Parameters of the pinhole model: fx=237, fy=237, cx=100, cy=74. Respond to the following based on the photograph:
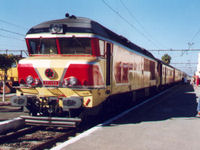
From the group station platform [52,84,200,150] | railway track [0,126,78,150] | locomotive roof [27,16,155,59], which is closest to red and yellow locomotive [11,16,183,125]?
locomotive roof [27,16,155,59]

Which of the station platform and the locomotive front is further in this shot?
the locomotive front

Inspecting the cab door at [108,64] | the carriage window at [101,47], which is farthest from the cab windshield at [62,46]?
the cab door at [108,64]

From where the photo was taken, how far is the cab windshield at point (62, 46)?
755cm

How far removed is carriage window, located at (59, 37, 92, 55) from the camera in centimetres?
753

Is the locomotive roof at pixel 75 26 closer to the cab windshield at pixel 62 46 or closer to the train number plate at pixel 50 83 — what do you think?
the cab windshield at pixel 62 46

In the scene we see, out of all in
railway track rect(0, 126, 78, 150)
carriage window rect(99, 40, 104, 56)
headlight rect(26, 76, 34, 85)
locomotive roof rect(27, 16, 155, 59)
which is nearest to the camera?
railway track rect(0, 126, 78, 150)

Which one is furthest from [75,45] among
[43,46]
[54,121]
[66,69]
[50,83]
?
[54,121]

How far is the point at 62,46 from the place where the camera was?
7.69 meters

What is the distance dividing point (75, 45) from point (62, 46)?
43 cm

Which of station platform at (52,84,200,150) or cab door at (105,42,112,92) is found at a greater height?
cab door at (105,42,112,92)

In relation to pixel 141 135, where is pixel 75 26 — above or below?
above

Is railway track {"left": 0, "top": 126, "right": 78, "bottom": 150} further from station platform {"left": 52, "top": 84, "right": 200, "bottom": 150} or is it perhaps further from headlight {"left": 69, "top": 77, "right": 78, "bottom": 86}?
headlight {"left": 69, "top": 77, "right": 78, "bottom": 86}

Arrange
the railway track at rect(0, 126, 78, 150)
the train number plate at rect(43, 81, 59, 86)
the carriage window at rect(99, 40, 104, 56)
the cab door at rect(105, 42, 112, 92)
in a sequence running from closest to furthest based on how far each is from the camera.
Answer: the railway track at rect(0, 126, 78, 150) < the train number plate at rect(43, 81, 59, 86) < the carriage window at rect(99, 40, 104, 56) < the cab door at rect(105, 42, 112, 92)

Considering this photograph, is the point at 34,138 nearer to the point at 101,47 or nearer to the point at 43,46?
the point at 43,46
